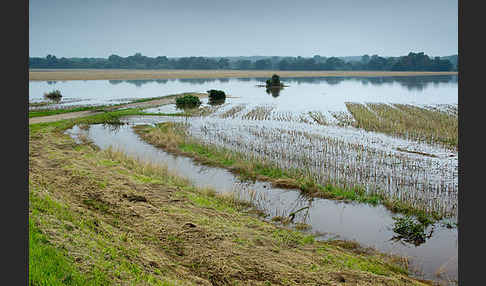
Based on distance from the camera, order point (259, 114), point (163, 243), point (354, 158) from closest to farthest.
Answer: point (163, 243), point (354, 158), point (259, 114)

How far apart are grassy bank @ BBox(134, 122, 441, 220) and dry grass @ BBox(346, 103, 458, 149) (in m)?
11.9

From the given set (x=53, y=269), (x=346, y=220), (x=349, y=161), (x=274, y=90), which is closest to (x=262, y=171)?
(x=349, y=161)

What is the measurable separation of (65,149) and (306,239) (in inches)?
604

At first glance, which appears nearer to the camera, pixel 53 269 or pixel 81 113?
pixel 53 269

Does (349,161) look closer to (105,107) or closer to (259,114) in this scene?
(259,114)

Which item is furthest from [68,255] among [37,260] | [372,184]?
[372,184]

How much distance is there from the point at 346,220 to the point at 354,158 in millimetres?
7785

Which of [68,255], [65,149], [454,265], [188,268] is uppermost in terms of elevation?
[65,149]

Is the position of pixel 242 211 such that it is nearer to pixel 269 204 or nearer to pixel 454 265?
pixel 269 204

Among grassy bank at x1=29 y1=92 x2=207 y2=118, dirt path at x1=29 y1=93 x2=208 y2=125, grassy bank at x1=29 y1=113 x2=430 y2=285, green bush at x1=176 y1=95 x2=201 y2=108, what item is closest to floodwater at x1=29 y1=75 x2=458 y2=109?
grassy bank at x1=29 y1=92 x2=207 y2=118

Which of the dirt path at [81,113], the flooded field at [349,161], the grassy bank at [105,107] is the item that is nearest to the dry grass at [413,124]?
the flooded field at [349,161]

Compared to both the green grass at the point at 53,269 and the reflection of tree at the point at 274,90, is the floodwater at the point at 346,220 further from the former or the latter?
the reflection of tree at the point at 274,90

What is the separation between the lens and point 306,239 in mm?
10047

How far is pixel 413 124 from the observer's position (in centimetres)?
3041
